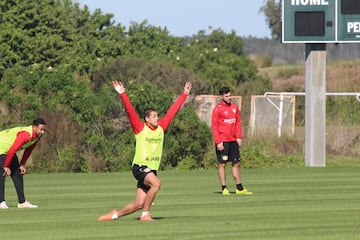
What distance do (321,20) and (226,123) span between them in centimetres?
1034

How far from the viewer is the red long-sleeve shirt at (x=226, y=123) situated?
79.3 ft

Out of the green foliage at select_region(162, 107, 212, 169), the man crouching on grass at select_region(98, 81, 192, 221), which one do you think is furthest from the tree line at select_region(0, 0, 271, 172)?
the man crouching on grass at select_region(98, 81, 192, 221)

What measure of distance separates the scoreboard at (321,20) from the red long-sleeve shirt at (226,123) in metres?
9.81

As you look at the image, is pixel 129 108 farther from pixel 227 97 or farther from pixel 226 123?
pixel 226 123

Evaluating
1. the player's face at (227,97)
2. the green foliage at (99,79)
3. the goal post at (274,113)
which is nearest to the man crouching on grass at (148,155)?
the player's face at (227,97)

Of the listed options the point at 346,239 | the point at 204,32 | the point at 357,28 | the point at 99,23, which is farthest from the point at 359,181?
the point at 204,32

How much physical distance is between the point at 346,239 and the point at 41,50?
56929 millimetres

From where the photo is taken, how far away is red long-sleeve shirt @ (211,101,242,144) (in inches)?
951

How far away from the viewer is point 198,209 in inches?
802

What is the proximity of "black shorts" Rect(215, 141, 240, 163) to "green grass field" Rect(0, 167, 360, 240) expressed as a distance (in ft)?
2.27

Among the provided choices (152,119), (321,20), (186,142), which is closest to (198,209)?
(152,119)

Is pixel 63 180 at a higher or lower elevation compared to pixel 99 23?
lower

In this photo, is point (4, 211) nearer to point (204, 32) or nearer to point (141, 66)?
point (141, 66)

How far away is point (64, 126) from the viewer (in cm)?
3584
